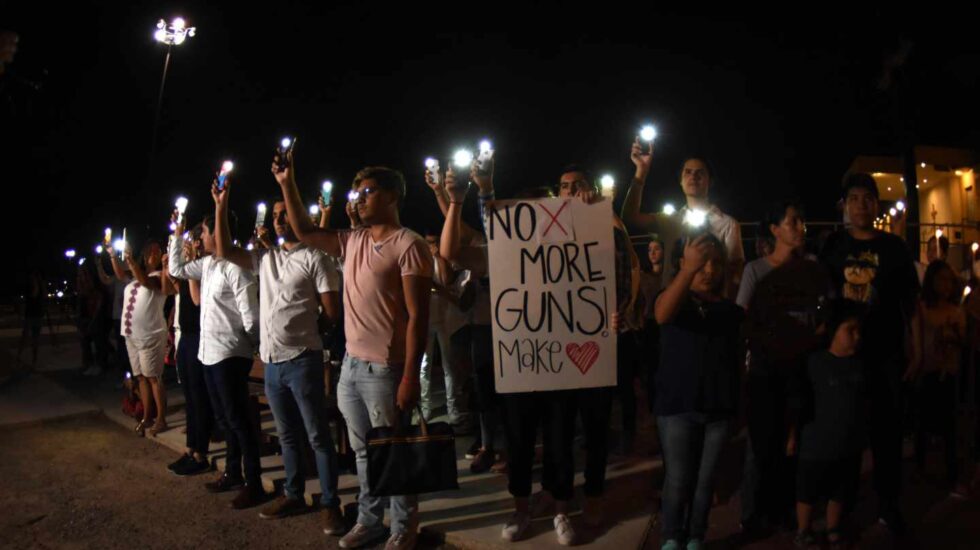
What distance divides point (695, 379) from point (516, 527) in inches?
58.3

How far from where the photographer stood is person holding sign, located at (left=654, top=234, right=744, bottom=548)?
3.92m

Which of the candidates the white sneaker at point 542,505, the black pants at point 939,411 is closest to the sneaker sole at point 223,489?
the white sneaker at point 542,505

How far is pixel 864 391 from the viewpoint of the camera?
4.18 meters

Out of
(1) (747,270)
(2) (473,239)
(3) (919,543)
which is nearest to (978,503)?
(3) (919,543)

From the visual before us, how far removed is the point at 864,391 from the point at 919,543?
3.19 ft

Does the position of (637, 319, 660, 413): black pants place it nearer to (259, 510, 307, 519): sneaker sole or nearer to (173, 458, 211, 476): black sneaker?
(259, 510, 307, 519): sneaker sole

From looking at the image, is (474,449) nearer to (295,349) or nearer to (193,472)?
(295,349)

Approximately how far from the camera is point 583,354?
447 centimetres

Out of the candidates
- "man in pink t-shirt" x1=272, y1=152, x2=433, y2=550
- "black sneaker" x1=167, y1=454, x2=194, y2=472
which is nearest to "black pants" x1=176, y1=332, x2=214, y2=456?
"black sneaker" x1=167, y1=454, x2=194, y2=472

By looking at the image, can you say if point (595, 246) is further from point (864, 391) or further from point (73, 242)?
point (73, 242)

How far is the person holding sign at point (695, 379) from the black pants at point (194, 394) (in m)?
→ 3.91

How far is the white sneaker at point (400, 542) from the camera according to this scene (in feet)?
14.6

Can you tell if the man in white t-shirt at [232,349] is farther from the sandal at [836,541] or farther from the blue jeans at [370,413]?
the sandal at [836,541]

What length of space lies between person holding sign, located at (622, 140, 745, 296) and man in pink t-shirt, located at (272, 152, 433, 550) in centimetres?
139
